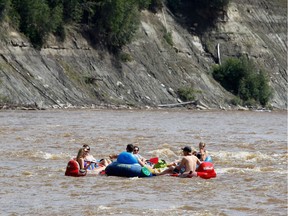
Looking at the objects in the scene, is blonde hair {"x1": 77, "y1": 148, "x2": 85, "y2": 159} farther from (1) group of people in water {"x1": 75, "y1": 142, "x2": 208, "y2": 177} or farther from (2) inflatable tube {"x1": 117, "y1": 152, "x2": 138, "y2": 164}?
(2) inflatable tube {"x1": 117, "y1": 152, "x2": 138, "y2": 164}

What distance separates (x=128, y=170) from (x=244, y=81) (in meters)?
66.0

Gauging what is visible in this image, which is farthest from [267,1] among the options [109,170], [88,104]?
[109,170]

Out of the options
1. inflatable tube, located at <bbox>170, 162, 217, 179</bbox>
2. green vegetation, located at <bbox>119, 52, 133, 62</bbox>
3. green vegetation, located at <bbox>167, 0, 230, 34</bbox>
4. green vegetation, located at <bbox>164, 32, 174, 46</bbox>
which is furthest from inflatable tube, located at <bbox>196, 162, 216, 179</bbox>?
green vegetation, located at <bbox>167, 0, 230, 34</bbox>

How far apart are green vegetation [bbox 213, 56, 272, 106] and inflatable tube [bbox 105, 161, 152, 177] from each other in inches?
2486

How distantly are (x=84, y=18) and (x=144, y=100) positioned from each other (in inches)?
430

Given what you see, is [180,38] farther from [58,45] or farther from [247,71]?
[58,45]

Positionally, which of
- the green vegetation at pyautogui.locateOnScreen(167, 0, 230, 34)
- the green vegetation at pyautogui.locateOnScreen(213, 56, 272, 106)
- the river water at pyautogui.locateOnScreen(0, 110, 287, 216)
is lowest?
the river water at pyautogui.locateOnScreen(0, 110, 287, 216)

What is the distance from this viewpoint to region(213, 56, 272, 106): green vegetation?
91.7 meters

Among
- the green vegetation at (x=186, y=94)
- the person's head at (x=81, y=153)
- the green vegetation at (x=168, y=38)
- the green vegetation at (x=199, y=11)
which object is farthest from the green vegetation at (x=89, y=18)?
the person's head at (x=81, y=153)

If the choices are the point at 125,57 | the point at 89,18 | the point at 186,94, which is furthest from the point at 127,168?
the point at 89,18

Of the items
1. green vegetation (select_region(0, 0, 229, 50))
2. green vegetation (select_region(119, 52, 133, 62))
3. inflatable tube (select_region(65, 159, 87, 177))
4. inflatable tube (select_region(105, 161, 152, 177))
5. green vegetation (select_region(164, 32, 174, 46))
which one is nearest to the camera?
inflatable tube (select_region(65, 159, 87, 177))

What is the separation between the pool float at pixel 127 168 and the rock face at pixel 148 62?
36690 millimetres

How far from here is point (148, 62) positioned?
8406 cm

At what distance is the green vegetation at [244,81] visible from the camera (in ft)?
301
